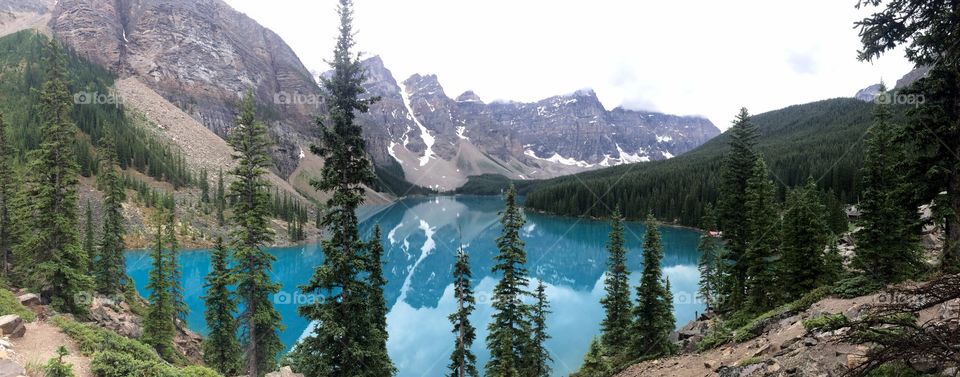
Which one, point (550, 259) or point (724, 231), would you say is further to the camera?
point (550, 259)

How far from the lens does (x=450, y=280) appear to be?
62562 mm

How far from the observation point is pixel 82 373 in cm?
1261

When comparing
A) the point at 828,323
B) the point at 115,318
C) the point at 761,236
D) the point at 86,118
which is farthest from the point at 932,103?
the point at 86,118

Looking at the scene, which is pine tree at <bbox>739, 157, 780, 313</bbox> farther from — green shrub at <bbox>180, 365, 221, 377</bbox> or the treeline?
the treeline

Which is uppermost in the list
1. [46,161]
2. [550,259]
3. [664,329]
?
[46,161]

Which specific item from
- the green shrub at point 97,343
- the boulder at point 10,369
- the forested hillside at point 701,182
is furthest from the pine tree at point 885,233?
the forested hillside at point 701,182

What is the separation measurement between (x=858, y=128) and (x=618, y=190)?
79.3 metres

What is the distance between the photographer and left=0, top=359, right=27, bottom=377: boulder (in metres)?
10.2

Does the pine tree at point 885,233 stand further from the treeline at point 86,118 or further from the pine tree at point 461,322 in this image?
the treeline at point 86,118

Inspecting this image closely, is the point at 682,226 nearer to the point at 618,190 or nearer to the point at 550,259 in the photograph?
the point at 618,190

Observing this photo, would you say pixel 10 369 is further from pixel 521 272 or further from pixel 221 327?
pixel 521 272

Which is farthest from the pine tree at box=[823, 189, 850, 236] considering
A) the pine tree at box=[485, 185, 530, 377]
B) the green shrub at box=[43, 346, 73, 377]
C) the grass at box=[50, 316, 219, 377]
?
the green shrub at box=[43, 346, 73, 377]

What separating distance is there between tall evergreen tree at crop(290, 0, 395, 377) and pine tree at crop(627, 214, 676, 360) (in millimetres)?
14053

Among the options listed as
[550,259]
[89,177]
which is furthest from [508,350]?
[89,177]
